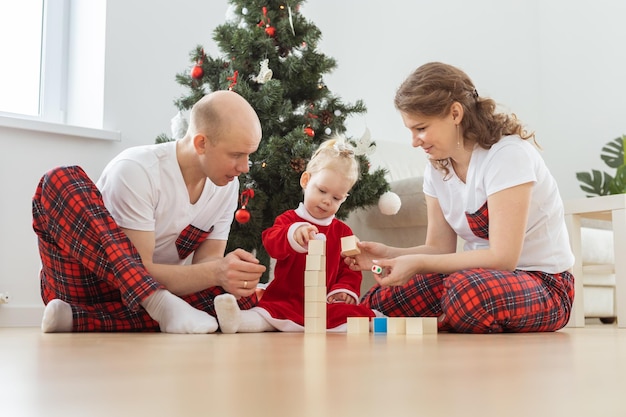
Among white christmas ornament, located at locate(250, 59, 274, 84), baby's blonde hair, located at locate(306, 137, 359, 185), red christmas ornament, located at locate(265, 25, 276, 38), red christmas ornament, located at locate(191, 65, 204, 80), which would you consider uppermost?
red christmas ornament, located at locate(265, 25, 276, 38)

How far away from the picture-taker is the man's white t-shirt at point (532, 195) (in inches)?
69.6

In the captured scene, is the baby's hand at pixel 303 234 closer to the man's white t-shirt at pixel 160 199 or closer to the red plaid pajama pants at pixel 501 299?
the man's white t-shirt at pixel 160 199

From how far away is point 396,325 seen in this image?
5.41 ft

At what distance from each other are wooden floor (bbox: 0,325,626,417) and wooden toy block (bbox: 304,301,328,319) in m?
0.74

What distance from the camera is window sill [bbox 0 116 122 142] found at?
293 cm

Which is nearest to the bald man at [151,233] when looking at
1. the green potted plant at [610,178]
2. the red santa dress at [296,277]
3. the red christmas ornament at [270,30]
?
the red santa dress at [296,277]

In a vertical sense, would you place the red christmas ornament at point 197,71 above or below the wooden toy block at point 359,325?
above

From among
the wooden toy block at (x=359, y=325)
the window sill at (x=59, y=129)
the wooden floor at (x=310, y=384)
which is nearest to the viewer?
the wooden floor at (x=310, y=384)

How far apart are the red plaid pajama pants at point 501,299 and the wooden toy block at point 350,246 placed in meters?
0.24

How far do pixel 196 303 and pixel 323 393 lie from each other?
1.39 m

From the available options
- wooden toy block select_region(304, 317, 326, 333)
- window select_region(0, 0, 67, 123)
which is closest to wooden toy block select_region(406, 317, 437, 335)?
wooden toy block select_region(304, 317, 326, 333)

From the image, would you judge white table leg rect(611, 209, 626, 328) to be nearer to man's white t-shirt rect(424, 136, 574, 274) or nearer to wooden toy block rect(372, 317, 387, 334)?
man's white t-shirt rect(424, 136, 574, 274)

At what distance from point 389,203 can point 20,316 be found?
60.7 inches

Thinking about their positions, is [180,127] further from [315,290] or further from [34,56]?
[315,290]
